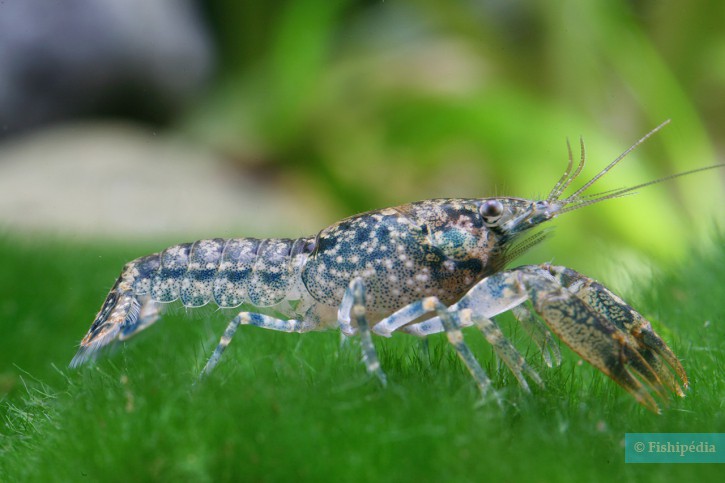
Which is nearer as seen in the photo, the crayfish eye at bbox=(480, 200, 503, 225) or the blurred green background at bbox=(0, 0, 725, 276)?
the crayfish eye at bbox=(480, 200, 503, 225)

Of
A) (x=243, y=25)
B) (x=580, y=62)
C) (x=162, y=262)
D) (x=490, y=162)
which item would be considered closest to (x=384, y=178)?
(x=490, y=162)

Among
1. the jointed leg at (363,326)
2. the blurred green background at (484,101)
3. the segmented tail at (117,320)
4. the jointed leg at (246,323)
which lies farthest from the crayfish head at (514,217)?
the blurred green background at (484,101)

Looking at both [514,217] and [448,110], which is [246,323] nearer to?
[514,217]

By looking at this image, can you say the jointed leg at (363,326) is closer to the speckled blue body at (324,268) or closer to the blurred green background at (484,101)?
the speckled blue body at (324,268)

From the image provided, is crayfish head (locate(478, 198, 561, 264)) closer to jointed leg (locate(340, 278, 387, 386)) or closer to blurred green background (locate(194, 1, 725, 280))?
jointed leg (locate(340, 278, 387, 386))

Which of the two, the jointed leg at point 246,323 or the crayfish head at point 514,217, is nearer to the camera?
the jointed leg at point 246,323

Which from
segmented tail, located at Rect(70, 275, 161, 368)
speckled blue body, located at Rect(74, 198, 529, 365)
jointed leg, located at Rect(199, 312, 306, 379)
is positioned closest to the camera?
jointed leg, located at Rect(199, 312, 306, 379)

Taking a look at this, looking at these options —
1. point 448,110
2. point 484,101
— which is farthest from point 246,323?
point 484,101

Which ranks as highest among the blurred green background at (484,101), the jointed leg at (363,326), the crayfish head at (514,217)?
the blurred green background at (484,101)

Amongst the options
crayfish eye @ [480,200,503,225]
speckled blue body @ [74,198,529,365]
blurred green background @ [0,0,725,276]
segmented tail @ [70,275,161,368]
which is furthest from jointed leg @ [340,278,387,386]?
blurred green background @ [0,0,725,276]
